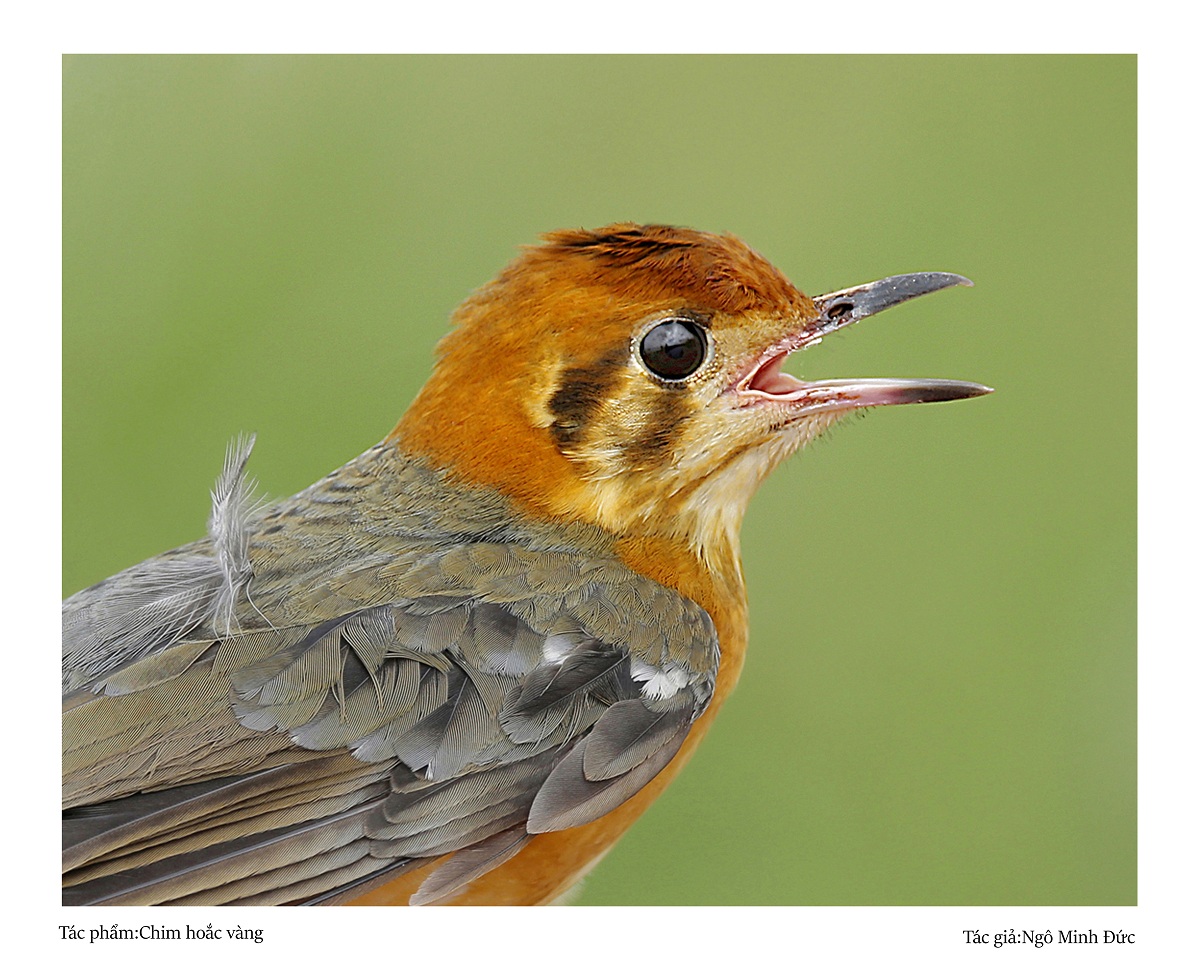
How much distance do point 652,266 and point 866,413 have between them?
908mm

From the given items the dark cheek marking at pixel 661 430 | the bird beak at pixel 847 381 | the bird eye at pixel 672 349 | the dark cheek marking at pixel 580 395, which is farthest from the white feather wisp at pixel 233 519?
the bird beak at pixel 847 381

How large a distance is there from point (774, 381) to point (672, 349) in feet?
1.33

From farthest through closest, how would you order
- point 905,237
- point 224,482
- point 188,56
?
point 905,237
point 188,56
point 224,482

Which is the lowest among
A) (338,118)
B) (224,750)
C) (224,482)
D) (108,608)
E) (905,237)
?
(224,750)

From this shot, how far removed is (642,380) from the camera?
359cm

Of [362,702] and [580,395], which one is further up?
[580,395]

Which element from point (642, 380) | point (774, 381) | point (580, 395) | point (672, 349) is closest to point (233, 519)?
point (580, 395)

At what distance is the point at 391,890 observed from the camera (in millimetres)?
3365

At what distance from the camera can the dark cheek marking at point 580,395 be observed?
11.8ft

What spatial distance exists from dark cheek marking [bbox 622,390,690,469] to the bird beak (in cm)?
21

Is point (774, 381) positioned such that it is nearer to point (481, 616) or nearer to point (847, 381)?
point (847, 381)

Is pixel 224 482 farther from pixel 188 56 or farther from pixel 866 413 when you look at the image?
pixel 866 413

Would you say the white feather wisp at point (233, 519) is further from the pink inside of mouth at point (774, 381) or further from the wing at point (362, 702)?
the pink inside of mouth at point (774, 381)
